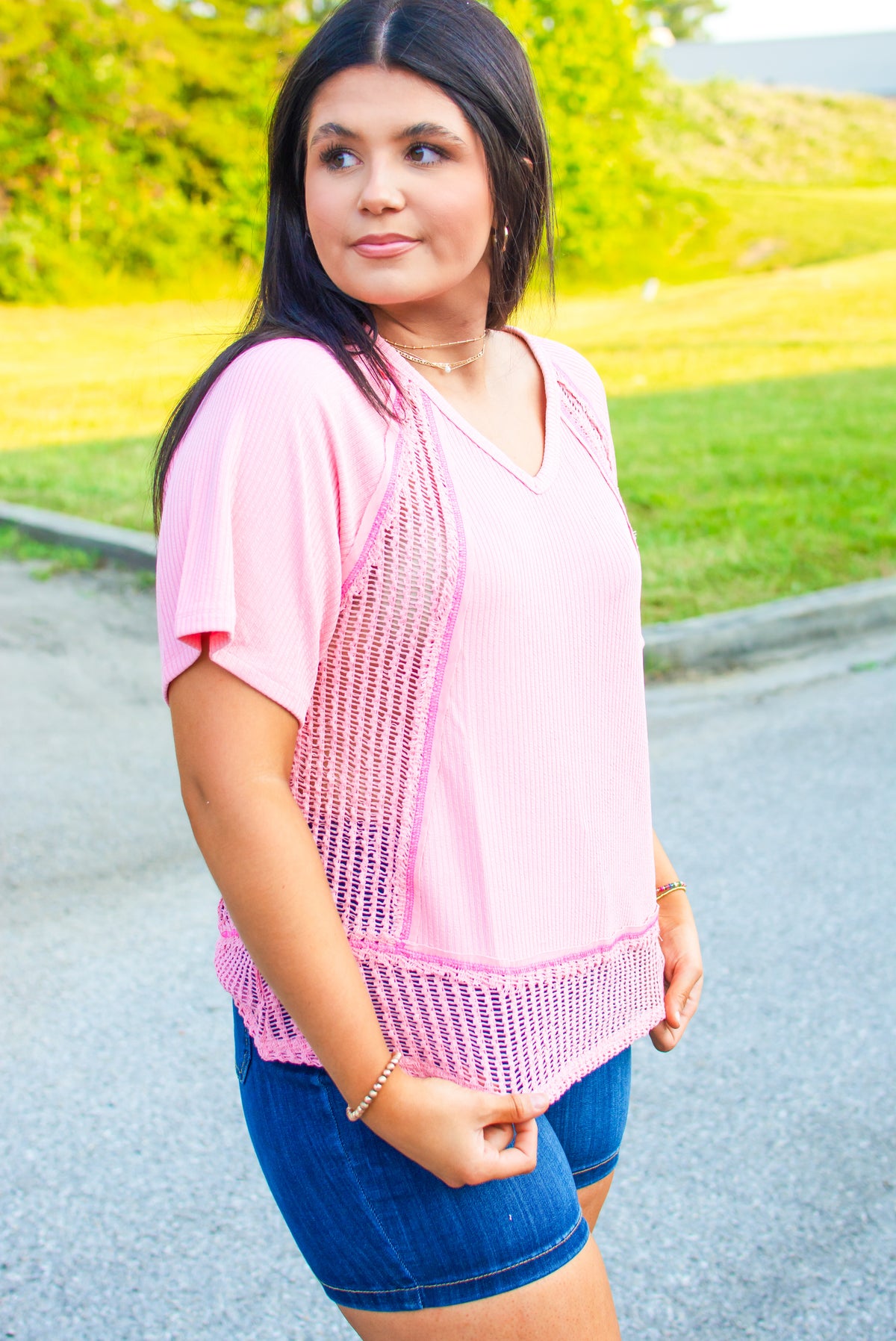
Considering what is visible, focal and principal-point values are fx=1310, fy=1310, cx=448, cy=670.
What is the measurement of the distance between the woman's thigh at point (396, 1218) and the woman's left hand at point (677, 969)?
0.33 m

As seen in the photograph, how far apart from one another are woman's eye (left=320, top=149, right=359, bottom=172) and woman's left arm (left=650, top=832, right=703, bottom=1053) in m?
0.87

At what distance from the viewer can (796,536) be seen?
7.22 m

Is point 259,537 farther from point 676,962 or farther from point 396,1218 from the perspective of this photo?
point 676,962

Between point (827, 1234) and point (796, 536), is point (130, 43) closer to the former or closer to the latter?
point (796, 536)

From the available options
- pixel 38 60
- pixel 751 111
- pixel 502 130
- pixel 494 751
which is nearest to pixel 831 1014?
pixel 494 751

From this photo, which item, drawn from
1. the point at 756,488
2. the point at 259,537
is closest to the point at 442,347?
the point at 259,537

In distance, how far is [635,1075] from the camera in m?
3.07

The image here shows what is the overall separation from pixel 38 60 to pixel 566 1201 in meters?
24.5

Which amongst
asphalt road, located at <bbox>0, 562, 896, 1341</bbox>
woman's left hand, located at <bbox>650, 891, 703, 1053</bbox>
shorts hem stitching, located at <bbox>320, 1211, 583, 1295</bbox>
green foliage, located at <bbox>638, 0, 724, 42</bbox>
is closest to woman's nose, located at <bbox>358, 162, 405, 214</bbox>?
woman's left hand, located at <bbox>650, 891, 703, 1053</bbox>

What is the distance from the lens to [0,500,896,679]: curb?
5676 mm

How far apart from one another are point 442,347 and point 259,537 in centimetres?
42

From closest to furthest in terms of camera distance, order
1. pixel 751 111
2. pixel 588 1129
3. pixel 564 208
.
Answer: pixel 588 1129
pixel 564 208
pixel 751 111

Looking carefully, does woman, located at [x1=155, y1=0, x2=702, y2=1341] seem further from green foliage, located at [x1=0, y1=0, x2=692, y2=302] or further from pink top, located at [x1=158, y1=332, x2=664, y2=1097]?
green foliage, located at [x1=0, y1=0, x2=692, y2=302]

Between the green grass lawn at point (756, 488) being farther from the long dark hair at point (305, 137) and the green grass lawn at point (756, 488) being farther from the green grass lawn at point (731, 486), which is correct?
the long dark hair at point (305, 137)
